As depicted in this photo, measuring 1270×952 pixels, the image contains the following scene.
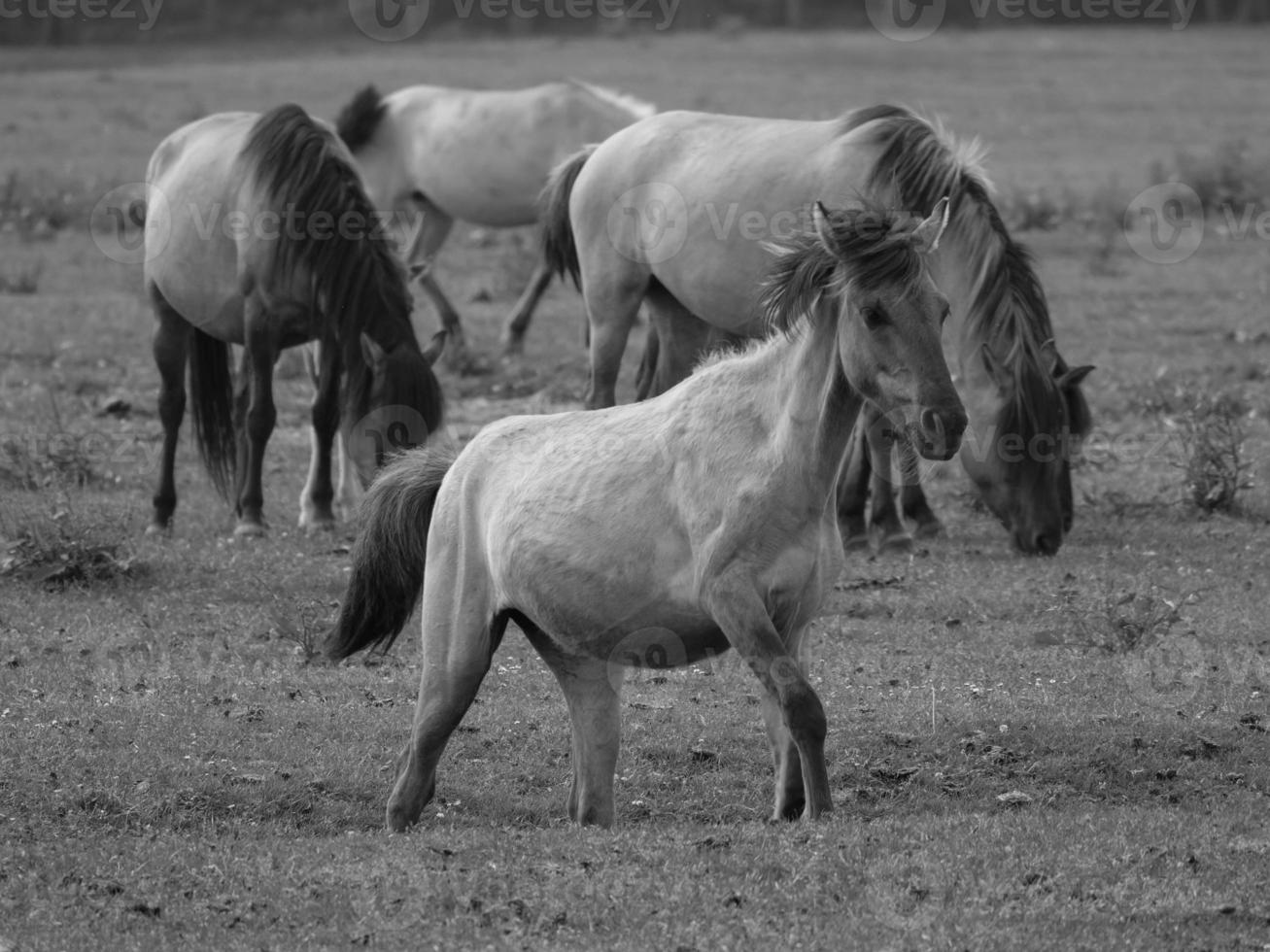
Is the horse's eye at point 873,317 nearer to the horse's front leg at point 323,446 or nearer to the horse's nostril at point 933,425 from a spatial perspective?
the horse's nostril at point 933,425

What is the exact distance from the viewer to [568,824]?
621cm

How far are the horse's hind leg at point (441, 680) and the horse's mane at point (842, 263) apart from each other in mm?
1387

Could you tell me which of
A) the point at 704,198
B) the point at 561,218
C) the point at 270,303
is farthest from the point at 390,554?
the point at 561,218

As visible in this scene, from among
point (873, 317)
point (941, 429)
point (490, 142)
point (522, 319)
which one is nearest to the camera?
point (941, 429)

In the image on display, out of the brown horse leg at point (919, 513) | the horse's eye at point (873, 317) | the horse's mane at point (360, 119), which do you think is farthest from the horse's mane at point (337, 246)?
the horse's mane at point (360, 119)

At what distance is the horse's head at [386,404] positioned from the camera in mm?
10391

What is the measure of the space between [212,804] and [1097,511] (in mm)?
6873

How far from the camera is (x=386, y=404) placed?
1045 cm

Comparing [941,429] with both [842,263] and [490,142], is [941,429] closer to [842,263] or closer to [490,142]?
[842,263]

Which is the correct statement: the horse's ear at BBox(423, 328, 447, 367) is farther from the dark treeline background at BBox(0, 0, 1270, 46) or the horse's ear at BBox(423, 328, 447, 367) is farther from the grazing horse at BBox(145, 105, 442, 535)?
the dark treeline background at BBox(0, 0, 1270, 46)

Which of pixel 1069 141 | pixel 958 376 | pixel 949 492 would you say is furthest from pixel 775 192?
pixel 1069 141

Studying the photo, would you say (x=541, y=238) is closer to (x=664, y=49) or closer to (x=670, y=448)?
(x=670, y=448)

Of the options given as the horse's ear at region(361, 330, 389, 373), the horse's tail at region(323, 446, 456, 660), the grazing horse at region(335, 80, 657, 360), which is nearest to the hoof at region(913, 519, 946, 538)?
the horse's ear at region(361, 330, 389, 373)

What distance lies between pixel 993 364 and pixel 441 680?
494 cm
